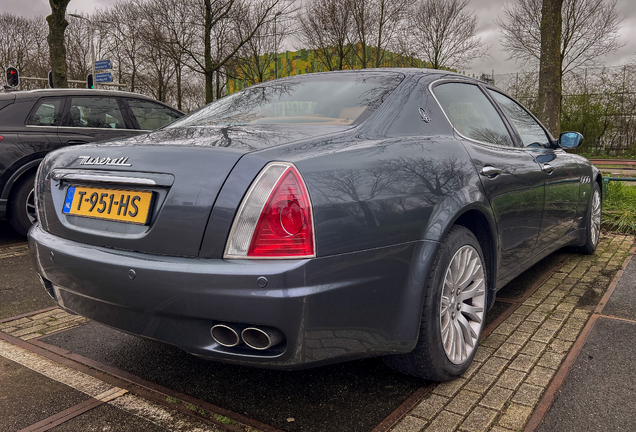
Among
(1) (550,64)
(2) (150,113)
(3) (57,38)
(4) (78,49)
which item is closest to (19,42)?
(4) (78,49)

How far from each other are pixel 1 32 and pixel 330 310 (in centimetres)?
4183

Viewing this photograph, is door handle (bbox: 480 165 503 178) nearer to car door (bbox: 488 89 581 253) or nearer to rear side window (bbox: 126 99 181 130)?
car door (bbox: 488 89 581 253)

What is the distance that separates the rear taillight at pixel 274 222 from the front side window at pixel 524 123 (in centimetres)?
233

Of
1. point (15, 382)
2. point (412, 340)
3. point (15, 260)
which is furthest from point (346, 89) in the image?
point (15, 260)

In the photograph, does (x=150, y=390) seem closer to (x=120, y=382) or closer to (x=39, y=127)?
(x=120, y=382)

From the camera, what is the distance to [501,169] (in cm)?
292

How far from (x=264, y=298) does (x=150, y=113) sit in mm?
5922

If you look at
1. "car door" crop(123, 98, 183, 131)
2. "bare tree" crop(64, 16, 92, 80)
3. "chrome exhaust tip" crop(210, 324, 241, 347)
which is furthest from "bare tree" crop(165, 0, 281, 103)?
"bare tree" crop(64, 16, 92, 80)

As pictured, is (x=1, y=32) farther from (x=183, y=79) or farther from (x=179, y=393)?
(x=179, y=393)

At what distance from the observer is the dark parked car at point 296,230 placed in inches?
71.9

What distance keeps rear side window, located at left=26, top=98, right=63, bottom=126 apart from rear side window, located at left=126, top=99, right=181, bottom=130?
979 mm

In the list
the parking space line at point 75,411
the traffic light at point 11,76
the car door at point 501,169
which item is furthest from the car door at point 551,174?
the traffic light at point 11,76

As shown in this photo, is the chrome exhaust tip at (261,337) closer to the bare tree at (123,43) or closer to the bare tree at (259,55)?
the bare tree at (259,55)

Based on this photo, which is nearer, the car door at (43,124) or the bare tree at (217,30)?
the car door at (43,124)
